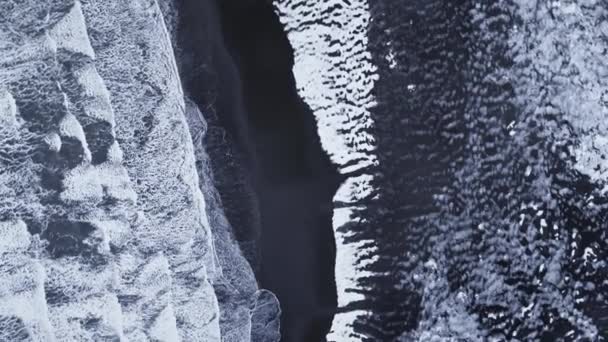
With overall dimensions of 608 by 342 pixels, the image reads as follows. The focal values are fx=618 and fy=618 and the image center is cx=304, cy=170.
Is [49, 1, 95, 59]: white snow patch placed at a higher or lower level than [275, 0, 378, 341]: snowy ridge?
higher

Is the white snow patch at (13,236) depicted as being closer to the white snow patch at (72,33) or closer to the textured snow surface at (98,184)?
the textured snow surface at (98,184)

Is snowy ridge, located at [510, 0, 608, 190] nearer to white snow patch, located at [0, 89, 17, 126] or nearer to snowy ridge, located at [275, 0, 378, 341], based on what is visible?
snowy ridge, located at [275, 0, 378, 341]

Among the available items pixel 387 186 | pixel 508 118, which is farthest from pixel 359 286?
pixel 508 118

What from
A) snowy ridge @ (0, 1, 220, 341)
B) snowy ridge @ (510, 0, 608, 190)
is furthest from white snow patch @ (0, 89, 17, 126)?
snowy ridge @ (510, 0, 608, 190)

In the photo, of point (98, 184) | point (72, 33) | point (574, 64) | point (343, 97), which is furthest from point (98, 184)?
point (574, 64)

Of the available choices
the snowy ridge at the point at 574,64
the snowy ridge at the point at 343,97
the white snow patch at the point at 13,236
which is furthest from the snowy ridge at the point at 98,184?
the snowy ridge at the point at 574,64
